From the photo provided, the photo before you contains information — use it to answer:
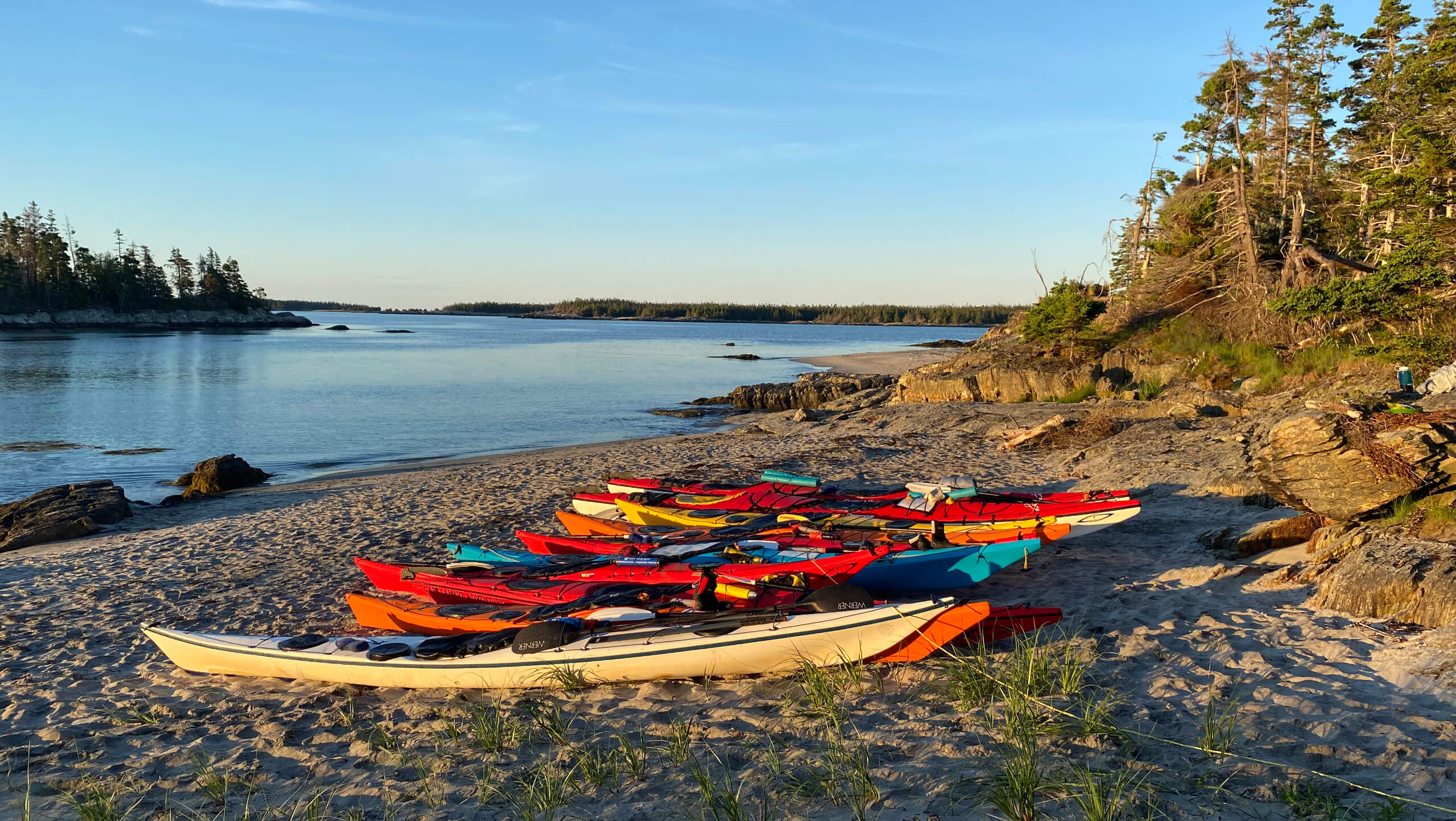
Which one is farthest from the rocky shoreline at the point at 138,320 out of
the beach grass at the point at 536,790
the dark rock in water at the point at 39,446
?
the beach grass at the point at 536,790

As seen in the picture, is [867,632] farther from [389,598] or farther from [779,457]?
[779,457]

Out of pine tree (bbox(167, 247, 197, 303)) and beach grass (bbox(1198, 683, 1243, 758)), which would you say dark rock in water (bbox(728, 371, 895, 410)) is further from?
pine tree (bbox(167, 247, 197, 303))

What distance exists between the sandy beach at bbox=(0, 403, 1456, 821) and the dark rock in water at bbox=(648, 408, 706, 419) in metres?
17.7

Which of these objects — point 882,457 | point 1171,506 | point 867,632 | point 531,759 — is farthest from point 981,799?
point 882,457

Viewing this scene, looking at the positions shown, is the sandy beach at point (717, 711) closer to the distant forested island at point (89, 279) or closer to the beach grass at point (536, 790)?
the beach grass at point (536, 790)

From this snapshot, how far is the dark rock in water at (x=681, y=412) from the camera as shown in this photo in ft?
85.6

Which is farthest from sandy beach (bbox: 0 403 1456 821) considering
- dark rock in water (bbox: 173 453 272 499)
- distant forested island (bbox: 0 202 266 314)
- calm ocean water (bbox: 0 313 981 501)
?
distant forested island (bbox: 0 202 266 314)

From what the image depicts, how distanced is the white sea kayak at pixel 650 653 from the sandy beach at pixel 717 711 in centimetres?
11

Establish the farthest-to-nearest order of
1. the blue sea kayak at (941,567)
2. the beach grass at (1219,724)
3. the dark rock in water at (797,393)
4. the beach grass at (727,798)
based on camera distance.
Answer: the dark rock in water at (797,393) < the blue sea kayak at (941,567) < the beach grass at (1219,724) < the beach grass at (727,798)

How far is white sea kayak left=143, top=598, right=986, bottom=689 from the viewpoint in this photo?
484 centimetres

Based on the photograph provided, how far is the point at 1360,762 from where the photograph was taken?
339cm

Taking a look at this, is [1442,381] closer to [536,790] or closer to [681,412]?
[536,790]

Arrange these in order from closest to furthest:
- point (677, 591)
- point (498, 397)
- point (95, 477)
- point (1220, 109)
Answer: point (677, 591) → point (95, 477) → point (1220, 109) → point (498, 397)

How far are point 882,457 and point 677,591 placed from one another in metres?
8.47
